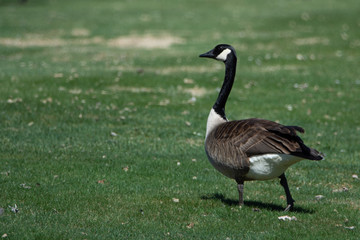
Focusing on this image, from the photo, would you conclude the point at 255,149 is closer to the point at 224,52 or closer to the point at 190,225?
the point at 190,225

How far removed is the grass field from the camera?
28.6 ft

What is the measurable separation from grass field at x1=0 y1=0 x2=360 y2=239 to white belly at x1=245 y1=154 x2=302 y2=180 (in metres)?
0.72

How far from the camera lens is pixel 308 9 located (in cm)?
4250

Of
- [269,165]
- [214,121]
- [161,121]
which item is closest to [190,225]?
[269,165]

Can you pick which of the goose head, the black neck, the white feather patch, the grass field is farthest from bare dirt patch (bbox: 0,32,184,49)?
the white feather patch

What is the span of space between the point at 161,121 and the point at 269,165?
25.8 feet

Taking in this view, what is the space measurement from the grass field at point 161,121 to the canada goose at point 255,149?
73cm

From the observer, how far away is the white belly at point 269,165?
834 centimetres

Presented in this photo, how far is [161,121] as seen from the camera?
1614cm

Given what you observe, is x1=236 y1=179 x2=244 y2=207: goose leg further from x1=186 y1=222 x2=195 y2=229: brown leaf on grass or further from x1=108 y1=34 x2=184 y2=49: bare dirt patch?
x1=108 y1=34 x2=184 y2=49: bare dirt patch

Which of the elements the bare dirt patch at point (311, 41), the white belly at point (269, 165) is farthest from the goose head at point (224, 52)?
the bare dirt patch at point (311, 41)

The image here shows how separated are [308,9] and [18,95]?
29.4m

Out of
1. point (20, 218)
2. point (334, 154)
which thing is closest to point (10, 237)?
point (20, 218)

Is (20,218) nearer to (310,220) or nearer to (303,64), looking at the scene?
(310,220)
